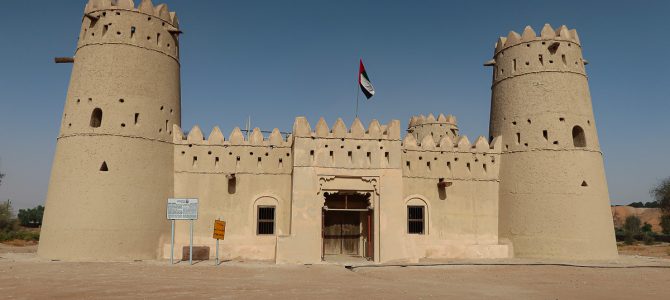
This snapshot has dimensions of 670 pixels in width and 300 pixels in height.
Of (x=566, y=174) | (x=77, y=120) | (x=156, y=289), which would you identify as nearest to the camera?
(x=156, y=289)

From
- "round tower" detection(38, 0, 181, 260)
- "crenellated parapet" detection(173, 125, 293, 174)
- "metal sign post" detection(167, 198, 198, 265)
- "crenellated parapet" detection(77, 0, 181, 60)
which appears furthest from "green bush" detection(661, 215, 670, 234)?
"crenellated parapet" detection(77, 0, 181, 60)

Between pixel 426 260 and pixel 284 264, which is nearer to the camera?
pixel 284 264

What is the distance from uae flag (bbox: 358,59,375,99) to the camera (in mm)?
Result: 22170

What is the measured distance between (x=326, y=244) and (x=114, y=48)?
1228 centimetres

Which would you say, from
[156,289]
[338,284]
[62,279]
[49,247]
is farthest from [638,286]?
[49,247]

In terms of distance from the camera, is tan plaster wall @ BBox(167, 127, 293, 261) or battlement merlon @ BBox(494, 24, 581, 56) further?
battlement merlon @ BBox(494, 24, 581, 56)

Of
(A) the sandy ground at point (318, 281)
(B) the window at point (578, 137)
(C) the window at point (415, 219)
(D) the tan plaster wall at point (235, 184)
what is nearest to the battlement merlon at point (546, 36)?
(B) the window at point (578, 137)

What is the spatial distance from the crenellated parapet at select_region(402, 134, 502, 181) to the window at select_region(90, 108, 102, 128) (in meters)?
13.0

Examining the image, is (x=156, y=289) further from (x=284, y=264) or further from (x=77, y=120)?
(x=77, y=120)

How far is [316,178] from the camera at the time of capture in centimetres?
1961

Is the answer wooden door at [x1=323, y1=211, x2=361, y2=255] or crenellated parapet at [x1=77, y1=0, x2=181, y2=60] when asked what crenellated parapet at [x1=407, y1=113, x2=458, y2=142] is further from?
crenellated parapet at [x1=77, y1=0, x2=181, y2=60]

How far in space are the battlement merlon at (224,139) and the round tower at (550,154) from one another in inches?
410

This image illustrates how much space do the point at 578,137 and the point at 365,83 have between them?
33.3 feet

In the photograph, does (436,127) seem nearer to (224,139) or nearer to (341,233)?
(341,233)
